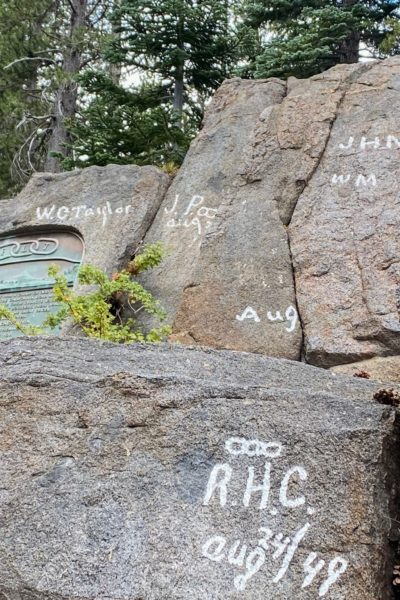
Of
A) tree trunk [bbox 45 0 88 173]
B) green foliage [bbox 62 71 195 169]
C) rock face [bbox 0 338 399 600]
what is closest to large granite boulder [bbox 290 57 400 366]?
rock face [bbox 0 338 399 600]

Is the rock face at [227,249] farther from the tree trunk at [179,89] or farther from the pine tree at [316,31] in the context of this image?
the tree trunk at [179,89]

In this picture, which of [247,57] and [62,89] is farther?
[62,89]

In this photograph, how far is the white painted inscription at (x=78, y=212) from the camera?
6889mm

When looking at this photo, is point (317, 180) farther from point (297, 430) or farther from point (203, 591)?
point (203, 591)

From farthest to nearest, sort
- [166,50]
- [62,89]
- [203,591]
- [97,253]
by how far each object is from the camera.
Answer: [62,89] → [166,50] → [97,253] → [203,591]

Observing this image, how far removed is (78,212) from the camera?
7059 mm

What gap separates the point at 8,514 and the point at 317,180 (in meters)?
3.93

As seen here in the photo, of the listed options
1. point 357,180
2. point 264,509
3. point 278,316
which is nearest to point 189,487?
point 264,509

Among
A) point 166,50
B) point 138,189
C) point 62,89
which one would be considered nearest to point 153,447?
point 138,189

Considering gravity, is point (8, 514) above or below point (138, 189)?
below

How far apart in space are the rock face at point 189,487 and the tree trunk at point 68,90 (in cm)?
1005

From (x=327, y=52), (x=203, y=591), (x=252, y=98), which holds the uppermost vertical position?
(x=327, y=52)

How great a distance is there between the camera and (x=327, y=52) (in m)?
9.65

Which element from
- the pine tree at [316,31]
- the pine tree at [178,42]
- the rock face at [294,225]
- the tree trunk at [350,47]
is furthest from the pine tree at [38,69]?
the rock face at [294,225]
